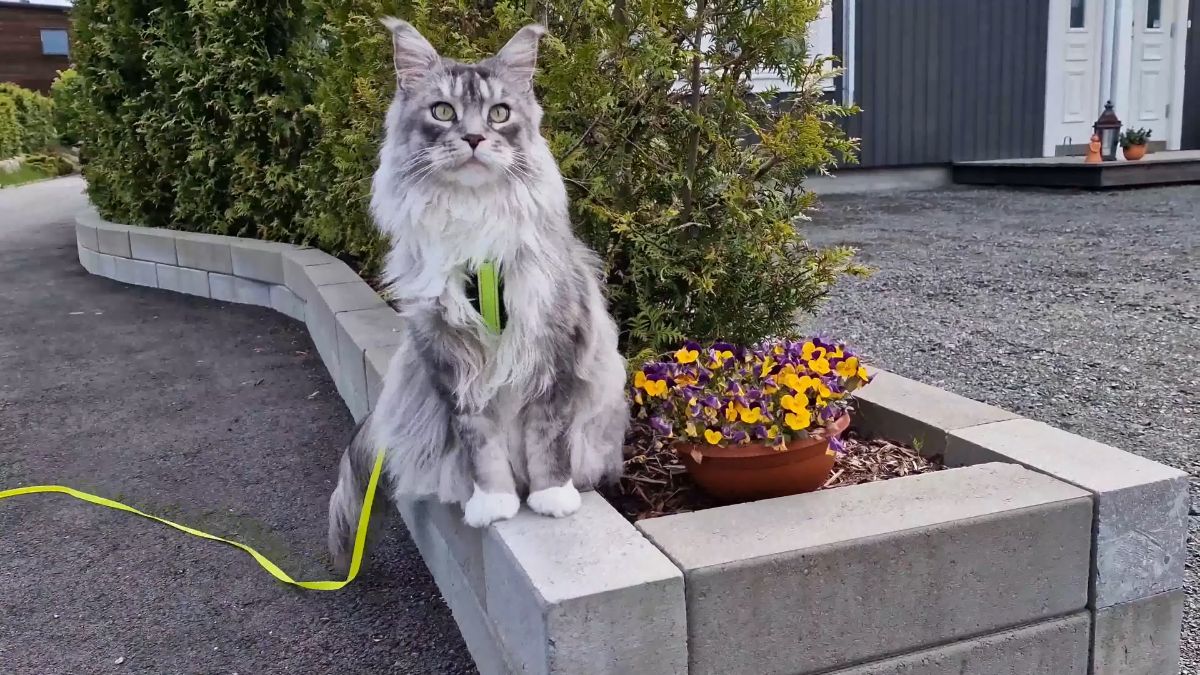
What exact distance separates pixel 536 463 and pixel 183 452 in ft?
7.14

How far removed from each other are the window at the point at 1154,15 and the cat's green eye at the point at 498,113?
13068mm

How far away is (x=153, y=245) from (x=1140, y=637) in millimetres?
6325

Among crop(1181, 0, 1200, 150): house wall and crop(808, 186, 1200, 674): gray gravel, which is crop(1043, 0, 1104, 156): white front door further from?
crop(808, 186, 1200, 674): gray gravel

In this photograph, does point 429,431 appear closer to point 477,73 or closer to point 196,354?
point 477,73

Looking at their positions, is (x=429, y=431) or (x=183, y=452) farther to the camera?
(x=183, y=452)

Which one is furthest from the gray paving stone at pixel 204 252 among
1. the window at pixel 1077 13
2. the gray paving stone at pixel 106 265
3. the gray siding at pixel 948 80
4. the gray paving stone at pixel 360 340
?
the window at pixel 1077 13

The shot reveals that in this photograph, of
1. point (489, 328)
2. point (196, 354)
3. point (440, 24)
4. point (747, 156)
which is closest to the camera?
point (489, 328)

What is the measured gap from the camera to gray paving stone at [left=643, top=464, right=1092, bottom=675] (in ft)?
5.30

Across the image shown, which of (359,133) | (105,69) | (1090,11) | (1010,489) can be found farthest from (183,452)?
(1090,11)

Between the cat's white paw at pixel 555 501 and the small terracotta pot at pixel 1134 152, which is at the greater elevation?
the small terracotta pot at pixel 1134 152

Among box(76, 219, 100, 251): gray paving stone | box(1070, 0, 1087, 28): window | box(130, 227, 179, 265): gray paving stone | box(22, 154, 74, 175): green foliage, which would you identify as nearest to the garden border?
box(130, 227, 179, 265): gray paving stone

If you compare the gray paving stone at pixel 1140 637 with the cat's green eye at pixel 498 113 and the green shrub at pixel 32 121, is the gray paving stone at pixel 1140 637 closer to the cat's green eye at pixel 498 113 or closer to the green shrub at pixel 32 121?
the cat's green eye at pixel 498 113

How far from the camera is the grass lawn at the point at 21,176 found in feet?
51.6

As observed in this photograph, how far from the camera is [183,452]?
3494 mm
